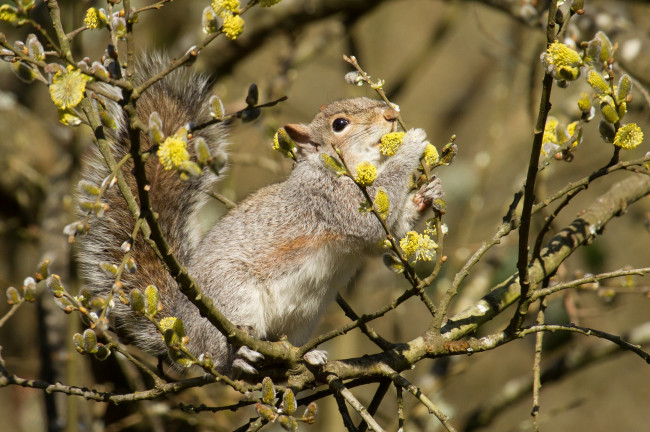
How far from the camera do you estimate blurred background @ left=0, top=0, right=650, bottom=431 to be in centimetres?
291

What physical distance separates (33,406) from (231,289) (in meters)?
2.67

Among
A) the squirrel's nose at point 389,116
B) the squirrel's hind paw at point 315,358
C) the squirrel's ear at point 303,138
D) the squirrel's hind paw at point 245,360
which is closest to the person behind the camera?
the squirrel's hind paw at point 315,358

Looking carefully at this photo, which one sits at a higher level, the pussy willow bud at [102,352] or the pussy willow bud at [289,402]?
the pussy willow bud at [102,352]

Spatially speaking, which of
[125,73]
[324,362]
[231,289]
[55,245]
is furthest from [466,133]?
[125,73]

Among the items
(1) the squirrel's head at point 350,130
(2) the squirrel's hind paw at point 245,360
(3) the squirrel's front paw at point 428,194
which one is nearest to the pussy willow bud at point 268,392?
(2) the squirrel's hind paw at point 245,360

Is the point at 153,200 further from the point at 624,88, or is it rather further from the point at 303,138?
the point at 624,88

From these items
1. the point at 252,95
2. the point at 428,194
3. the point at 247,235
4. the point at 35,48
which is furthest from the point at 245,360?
the point at 35,48

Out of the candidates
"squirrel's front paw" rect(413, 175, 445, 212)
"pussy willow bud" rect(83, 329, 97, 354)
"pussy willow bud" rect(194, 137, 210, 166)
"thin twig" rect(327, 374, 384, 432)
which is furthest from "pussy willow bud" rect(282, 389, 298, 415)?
"squirrel's front paw" rect(413, 175, 445, 212)

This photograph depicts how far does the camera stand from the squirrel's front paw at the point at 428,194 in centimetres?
183

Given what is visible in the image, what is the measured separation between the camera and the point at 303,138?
7.87 feet

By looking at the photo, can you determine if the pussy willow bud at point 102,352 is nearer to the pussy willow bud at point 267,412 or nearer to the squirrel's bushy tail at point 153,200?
the pussy willow bud at point 267,412

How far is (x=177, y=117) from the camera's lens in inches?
80.7

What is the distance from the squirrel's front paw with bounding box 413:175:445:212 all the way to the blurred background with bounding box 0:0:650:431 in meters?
0.58

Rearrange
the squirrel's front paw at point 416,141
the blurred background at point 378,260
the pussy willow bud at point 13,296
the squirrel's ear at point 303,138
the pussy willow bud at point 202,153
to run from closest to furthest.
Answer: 1. the pussy willow bud at point 202,153
2. the pussy willow bud at point 13,296
3. the squirrel's front paw at point 416,141
4. the squirrel's ear at point 303,138
5. the blurred background at point 378,260
